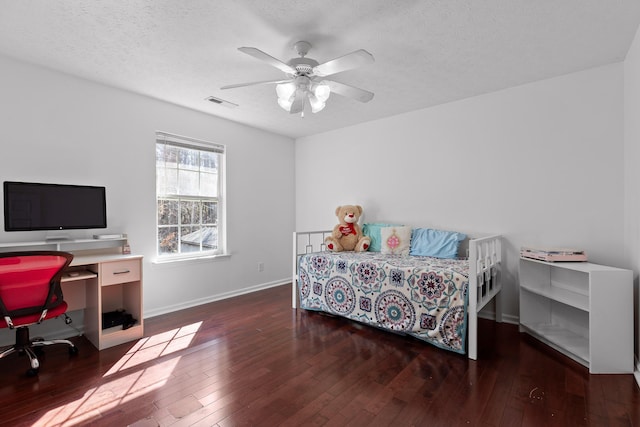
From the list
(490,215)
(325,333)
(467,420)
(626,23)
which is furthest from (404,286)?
(626,23)

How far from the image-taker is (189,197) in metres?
3.68

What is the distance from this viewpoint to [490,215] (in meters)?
3.14

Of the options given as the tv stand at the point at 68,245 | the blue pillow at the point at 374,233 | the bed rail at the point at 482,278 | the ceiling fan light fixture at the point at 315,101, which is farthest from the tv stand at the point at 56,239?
the bed rail at the point at 482,278

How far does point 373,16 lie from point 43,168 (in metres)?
2.92

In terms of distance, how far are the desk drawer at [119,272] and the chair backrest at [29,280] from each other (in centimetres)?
33

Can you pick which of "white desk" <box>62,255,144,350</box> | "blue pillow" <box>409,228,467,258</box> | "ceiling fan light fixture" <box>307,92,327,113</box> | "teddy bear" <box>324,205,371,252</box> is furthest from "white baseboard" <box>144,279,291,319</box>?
"ceiling fan light fixture" <box>307,92,327,113</box>

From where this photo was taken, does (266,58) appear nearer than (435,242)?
Yes

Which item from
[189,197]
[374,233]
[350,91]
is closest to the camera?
[350,91]

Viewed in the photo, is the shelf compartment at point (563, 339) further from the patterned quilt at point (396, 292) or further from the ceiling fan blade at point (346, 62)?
the ceiling fan blade at point (346, 62)

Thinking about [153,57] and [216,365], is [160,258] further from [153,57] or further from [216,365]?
[153,57]

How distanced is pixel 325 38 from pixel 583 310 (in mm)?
2880

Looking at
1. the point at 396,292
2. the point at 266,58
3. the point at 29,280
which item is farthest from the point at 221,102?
the point at 396,292

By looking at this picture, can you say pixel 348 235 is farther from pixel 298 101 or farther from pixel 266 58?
pixel 266 58

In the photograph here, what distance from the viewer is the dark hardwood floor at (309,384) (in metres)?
1.63
